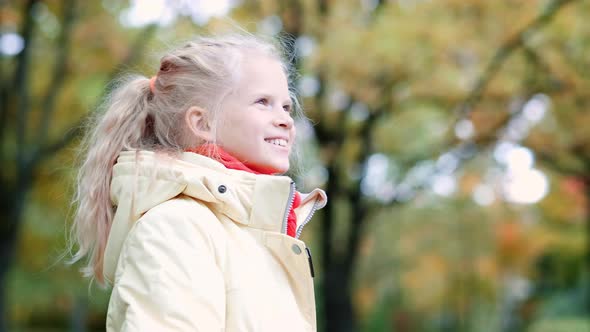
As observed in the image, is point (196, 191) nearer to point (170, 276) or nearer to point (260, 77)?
point (170, 276)

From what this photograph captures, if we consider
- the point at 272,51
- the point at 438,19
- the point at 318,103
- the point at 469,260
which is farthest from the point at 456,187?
the point at 272,51

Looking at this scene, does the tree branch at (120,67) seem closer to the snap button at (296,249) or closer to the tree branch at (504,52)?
the tree branch at (504,52)

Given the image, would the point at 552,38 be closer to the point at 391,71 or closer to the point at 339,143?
the point at 391,71

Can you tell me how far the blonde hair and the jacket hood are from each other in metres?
0.13

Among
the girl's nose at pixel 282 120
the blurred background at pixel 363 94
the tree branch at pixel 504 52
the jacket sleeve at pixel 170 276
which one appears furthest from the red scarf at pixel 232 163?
the tree branch at pixel 504 52

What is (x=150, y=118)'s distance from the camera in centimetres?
215

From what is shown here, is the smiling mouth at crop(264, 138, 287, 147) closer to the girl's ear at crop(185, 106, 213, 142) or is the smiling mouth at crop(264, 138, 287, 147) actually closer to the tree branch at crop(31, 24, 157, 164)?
the girl's ear at crop(185, 106, 213, 142)

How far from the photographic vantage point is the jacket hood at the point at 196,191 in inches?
72.3

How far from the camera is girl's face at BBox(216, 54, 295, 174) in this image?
2029mm

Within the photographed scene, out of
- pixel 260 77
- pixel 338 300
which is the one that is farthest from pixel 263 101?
pixel 338 300

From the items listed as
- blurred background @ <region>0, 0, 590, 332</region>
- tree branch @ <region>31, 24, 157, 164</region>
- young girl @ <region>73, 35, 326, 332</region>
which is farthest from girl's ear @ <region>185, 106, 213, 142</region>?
tree branch @ <region>31, 24, 157, 164</region>

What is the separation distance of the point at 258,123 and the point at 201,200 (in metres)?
0.28

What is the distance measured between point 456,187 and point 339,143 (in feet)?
17.3

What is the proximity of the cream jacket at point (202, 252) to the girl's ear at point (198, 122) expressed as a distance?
11 centimetres
